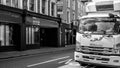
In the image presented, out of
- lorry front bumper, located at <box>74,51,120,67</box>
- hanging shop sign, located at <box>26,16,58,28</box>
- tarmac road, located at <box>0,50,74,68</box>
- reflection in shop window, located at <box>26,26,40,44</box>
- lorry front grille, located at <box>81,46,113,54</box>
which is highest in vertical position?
hanging shop sign, located at <box>26,16,58,28</box>

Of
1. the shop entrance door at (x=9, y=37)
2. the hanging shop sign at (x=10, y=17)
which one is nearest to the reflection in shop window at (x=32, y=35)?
the shop entrance door at (x=9, y=37)

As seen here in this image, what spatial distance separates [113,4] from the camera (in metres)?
10.6

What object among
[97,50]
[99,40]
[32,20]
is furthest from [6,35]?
[99,40]

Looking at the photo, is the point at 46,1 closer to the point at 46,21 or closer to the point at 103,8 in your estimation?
the point at 46,21

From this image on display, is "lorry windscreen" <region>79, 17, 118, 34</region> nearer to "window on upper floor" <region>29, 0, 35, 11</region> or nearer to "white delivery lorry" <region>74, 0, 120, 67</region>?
"white delivery lorry" <region>74, 0, 120, 67</region>

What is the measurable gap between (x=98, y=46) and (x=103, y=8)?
248cm

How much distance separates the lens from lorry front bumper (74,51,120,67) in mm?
9227

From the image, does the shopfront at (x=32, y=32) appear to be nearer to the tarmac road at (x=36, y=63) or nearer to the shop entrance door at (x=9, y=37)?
the shop entrance door at (x=9, y=37)

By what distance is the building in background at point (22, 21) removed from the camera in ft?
70.7

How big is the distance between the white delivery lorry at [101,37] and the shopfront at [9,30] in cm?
1238

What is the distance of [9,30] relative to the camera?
904 inches

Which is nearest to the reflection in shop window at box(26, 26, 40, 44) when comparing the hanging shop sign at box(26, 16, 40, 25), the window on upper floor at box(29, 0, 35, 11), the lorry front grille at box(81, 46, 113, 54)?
the hanging shop sign at box(26, 16, 40, 25)

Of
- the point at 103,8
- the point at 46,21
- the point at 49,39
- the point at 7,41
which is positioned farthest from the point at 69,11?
the point at 103,8

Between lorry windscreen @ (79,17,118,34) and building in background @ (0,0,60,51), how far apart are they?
1198 centimetres
